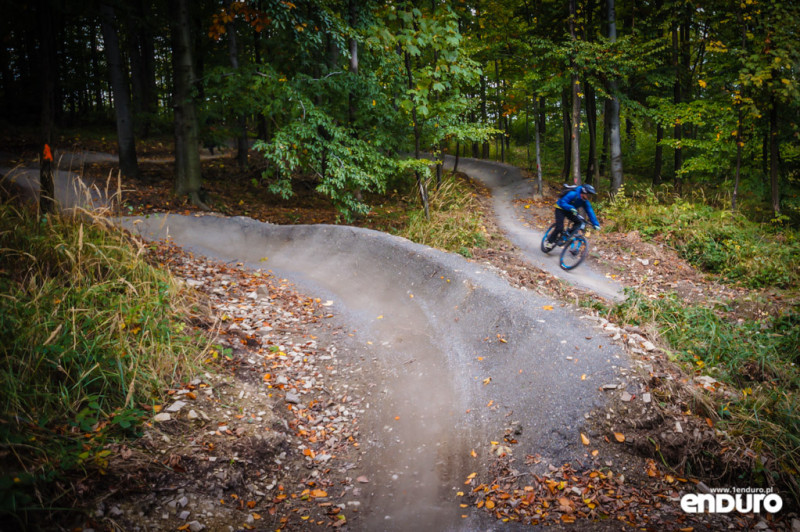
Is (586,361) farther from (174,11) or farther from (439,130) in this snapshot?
(174,11)

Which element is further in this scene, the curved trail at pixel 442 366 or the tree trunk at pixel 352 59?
the tree trunk at pixel 352 59

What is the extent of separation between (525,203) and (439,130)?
8.50 meters

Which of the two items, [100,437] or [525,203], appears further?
[525,203]

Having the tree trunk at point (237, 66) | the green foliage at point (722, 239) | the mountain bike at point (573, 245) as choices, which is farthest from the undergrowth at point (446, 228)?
the tree trunk at point (237, 66)

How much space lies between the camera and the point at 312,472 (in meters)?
4.16

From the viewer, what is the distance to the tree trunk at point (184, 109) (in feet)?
37.0

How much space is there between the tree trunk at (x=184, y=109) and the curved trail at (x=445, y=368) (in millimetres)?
3105

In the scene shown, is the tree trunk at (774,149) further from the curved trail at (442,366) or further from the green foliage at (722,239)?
the curved trail at (442,366)

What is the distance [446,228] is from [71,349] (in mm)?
8771

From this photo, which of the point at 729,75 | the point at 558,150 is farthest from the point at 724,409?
the point at 558,150

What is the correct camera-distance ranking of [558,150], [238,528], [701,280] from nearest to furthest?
[238,528] → [701,280] → [558,150]

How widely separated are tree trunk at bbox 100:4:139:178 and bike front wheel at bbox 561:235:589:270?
47.5ft

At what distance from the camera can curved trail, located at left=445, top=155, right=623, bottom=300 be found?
29.8 ft

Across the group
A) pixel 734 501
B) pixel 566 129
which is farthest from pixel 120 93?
pixel 566 129
